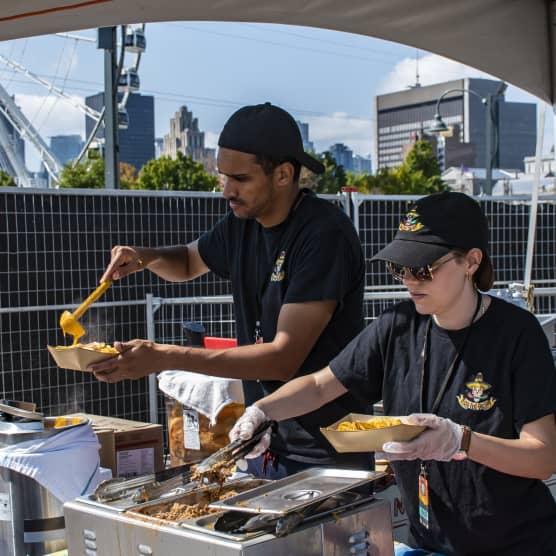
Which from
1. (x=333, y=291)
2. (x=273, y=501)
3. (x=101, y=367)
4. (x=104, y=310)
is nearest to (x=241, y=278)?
(x=333, y=291)

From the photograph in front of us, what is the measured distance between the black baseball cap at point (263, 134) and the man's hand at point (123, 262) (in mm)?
629

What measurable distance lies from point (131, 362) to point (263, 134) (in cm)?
79

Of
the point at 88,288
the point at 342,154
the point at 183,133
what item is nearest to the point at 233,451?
the point at 88,288

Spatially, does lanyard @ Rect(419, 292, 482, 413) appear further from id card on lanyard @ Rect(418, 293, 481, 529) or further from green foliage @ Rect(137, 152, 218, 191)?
green foliage @ Rect(137, 152, 218, 191)

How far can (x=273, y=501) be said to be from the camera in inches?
77.2

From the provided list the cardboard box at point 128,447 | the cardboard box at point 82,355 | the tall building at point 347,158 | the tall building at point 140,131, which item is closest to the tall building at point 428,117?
the tall building at point 347,158

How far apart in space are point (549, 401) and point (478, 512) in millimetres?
303

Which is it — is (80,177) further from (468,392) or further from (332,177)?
(468,392)

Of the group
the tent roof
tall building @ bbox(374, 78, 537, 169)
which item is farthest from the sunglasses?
tall building @ bbox(374, 78, 537, 169)

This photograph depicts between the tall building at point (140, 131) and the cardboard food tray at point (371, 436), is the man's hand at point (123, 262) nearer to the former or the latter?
the cardboard food tray at point (371, 436)

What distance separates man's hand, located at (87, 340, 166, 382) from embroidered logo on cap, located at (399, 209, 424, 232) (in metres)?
0.78

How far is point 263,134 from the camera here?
2.71 m

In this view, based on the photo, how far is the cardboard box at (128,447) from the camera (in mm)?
3729

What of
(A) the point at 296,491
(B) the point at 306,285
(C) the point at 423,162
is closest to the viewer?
(A) the point at 296,491
